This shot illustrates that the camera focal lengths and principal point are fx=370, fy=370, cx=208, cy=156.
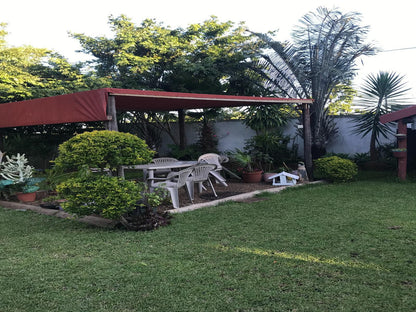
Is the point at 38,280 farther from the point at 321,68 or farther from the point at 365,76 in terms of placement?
the point at 365,76

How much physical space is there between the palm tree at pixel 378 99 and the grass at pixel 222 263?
5.07m

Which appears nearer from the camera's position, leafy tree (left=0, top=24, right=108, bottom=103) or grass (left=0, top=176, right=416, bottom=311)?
grass (left=0, top=176, right=416, bottom=311)

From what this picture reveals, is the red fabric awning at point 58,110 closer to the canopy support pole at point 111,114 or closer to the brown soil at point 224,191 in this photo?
the canopy support pole at point 111,114

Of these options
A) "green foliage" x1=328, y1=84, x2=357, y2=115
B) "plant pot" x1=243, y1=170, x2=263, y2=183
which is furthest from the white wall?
"plant pot" x1=243, y1=170, x2=263, y2=183

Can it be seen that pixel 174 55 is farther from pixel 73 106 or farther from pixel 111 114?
pixel 111 114

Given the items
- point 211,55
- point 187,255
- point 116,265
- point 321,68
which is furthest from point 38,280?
point 211,55

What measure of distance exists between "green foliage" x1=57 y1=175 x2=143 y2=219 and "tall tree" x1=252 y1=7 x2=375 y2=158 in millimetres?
6753

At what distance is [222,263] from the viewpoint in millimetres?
3492

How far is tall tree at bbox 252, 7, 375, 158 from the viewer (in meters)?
9.65

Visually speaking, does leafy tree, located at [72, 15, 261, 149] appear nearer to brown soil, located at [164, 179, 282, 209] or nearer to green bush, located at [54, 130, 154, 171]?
brown soil, located at [164, 179, 282, 209]

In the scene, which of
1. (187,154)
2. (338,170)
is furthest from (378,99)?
(187,154)

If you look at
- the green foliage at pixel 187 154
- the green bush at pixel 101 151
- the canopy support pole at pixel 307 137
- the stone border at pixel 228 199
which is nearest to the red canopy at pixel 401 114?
the canopy support pole at pixel 307 137

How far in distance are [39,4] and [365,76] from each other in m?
12.0

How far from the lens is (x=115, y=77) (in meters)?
14.2
